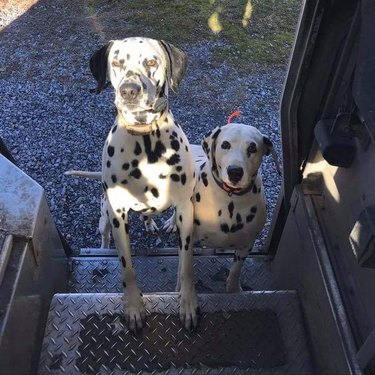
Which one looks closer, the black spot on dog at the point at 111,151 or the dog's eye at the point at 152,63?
the dog's eye at the point at 152,63

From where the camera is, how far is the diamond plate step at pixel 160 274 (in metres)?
3.57

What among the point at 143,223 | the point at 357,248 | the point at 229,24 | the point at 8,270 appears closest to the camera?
the point at 357,248

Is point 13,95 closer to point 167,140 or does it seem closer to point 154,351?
point 167,140

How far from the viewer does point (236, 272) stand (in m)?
3.39

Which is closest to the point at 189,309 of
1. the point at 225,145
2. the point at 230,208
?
the point at 230,208

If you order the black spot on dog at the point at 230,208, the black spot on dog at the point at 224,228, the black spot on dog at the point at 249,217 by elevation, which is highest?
the black spot on dog at the point at 230,208

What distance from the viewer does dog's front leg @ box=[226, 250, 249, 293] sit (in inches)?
131

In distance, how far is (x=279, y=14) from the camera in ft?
25.3

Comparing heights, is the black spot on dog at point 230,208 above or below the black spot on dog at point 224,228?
above

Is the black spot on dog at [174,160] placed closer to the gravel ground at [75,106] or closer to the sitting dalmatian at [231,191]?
the sitting dalmatian at [231,191]

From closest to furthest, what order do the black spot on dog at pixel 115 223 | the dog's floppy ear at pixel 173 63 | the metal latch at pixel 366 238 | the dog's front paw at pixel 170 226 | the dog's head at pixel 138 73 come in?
the metal latch at pixel 366 238, the dog's head at pixel 138 73, the dog's floppy ear at pixel 173 63, the black spot on dog at pixel 115 223, the dog's front paw at pixel 170 226

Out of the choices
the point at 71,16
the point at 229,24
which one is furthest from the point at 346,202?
the point at 71,16

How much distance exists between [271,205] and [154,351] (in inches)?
95.9

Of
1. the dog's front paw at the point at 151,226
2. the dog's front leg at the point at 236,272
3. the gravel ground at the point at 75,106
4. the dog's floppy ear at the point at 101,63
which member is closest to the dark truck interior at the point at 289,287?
the dog's front leg at the point at 236,272
